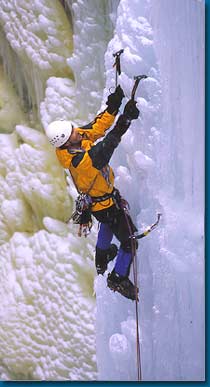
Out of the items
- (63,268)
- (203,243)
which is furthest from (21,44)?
(203,243)

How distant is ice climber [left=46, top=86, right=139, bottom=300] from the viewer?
1563mm

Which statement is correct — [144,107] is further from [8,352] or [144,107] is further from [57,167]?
[8,352]

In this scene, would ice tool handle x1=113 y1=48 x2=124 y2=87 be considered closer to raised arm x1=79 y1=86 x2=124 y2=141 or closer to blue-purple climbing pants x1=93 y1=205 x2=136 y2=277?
raised arm x1=79 y1=86 x2=124 y2=141

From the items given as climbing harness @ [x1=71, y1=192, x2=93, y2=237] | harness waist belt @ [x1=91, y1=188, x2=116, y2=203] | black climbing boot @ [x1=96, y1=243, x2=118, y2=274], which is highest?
harness waist belt @ [x1=91, y1=188, x2=116, y2=203]

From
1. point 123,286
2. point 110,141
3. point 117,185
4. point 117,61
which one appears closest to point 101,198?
point 117,185

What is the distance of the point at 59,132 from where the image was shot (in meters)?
1.57

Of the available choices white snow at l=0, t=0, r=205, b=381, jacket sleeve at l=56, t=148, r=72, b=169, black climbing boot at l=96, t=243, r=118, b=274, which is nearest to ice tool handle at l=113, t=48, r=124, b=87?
white snow at l=0, t=0, r=205, b=381

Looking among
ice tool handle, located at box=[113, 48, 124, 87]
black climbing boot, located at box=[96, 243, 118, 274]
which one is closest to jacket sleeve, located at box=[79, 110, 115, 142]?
ice tool handle, located at box=[113, 48, 124, 87]

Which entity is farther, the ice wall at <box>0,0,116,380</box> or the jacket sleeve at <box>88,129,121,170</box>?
the ice wall at <box>0,0,116,380</box>

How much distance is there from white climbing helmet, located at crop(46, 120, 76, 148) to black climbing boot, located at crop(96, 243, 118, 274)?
337mm

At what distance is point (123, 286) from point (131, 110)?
1.68ft

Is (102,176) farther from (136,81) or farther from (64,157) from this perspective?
(136,81)

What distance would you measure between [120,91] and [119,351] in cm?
77

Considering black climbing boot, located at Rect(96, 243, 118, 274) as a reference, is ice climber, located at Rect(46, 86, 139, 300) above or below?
above
